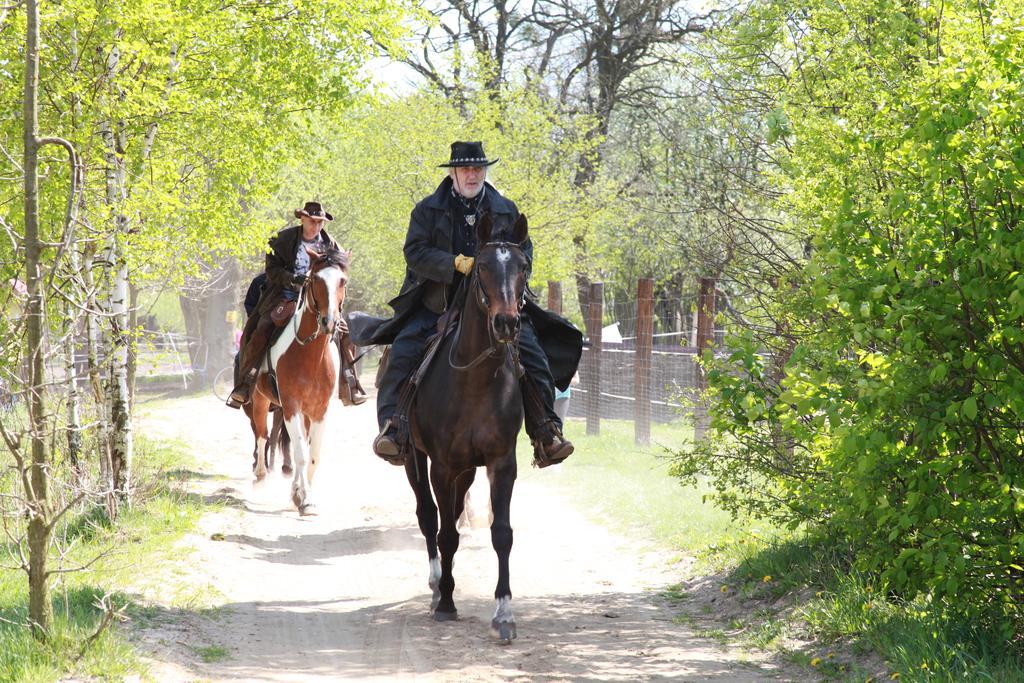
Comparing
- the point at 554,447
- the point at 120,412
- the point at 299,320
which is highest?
the point at 299,320

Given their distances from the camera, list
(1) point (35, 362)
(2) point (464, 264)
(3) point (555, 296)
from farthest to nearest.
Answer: (3) point (555, 296)
(2) point (464, 264)
(1) point (35, 362)

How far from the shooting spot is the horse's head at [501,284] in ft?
21.9

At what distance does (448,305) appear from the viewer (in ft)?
26.8

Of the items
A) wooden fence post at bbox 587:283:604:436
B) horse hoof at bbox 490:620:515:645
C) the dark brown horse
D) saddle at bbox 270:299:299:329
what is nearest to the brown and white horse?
saddle at bbox 270:299:299:329

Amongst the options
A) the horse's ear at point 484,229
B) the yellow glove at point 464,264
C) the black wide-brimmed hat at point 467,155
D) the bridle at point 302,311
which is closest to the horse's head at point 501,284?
the horse's ear at point 484,229

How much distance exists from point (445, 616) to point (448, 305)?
224cm

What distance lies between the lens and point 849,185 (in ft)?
20.9

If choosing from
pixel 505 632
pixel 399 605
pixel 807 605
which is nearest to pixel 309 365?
pixel 399 605

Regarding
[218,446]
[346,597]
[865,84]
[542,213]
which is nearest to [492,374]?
[346,597]

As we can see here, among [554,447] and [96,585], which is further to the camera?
[554,447]

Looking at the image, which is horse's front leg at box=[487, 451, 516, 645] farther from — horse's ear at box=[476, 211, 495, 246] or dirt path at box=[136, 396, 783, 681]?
horse's ear at box=[476, 211, 495, 246]

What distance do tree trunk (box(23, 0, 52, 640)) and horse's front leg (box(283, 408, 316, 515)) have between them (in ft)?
20.0

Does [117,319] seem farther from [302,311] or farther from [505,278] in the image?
[505,278]

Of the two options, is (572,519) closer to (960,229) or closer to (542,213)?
(960,229)
